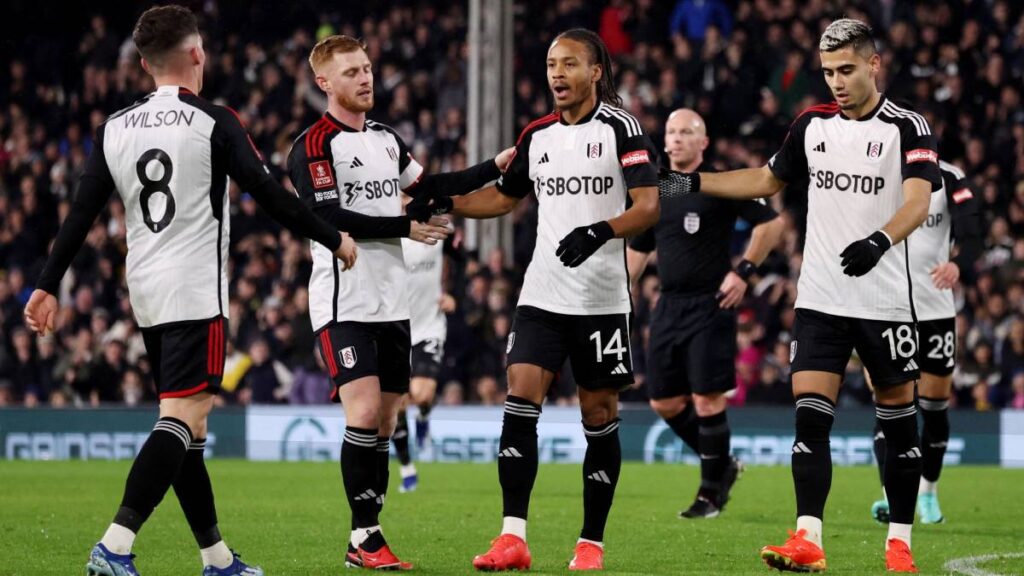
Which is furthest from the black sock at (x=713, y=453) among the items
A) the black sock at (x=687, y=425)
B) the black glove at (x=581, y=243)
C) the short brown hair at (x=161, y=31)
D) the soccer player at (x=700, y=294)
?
the short brown hair at (x=161, y=31)

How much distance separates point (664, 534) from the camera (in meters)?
9.43

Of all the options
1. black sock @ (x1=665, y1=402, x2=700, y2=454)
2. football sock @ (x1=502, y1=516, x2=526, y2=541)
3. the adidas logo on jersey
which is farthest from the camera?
black sock @ (x1=665, y1=402, x2=700, y2=454)

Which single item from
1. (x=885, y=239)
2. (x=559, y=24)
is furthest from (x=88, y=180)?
(x=559, y=24)

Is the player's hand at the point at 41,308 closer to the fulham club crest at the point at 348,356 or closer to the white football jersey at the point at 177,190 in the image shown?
the white football jersey at the point at 177,190

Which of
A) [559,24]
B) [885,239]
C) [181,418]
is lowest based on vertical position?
[181,418]

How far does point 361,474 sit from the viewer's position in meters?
7.57

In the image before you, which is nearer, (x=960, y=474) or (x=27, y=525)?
(x=27, y=525)

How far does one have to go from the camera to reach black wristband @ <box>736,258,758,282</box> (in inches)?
410

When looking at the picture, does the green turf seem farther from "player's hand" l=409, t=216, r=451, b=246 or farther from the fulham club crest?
"player's hand" l=409, t=216, r=451, b=246

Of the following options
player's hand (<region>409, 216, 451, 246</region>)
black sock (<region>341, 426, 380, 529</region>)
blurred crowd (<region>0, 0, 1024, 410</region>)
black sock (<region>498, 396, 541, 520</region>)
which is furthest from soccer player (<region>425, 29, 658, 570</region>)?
blurred crowd (<region>0, 0, 1024, 410</region>)

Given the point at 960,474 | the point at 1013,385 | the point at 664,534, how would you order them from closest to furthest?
the point at 664,534
the point at 960,474
the point at 1013,385

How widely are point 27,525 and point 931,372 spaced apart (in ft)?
19.2

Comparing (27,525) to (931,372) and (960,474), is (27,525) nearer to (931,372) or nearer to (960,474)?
(931,372)

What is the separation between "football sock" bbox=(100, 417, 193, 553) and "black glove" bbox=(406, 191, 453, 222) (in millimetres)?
1854
